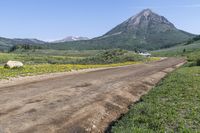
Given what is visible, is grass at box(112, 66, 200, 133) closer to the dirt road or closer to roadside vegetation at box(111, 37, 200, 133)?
roadside vegetation at box(111, 37, 200, 133)

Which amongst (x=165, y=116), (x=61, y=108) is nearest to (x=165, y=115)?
(x=165, y=116)

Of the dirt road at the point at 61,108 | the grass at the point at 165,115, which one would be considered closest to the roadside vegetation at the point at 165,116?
the grass at the point at 165,115

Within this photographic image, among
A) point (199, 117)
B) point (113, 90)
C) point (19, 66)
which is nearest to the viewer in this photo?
point (199, 117)

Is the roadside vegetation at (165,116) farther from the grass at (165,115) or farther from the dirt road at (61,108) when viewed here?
the dirt road at (61,108)

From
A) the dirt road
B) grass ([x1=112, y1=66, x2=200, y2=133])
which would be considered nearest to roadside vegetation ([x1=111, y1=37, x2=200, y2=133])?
grass ([x1=112, y1=66, x2=200, y2=133])

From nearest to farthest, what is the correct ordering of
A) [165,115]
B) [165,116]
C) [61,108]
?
[165,116]
[165,115]
[61,108]

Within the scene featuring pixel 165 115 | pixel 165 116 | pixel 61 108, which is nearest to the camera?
pixel 165 116

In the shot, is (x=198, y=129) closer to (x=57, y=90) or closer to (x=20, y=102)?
(x=20, y=102)

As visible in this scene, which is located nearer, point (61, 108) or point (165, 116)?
point (165, 116)

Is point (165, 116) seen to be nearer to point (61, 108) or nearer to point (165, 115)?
point (165, 115)

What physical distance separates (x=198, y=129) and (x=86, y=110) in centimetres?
499

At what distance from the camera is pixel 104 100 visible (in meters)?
16.5

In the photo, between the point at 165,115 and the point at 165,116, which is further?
the point at 165,115

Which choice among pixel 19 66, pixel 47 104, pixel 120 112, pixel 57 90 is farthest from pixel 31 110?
pixel 19 66
